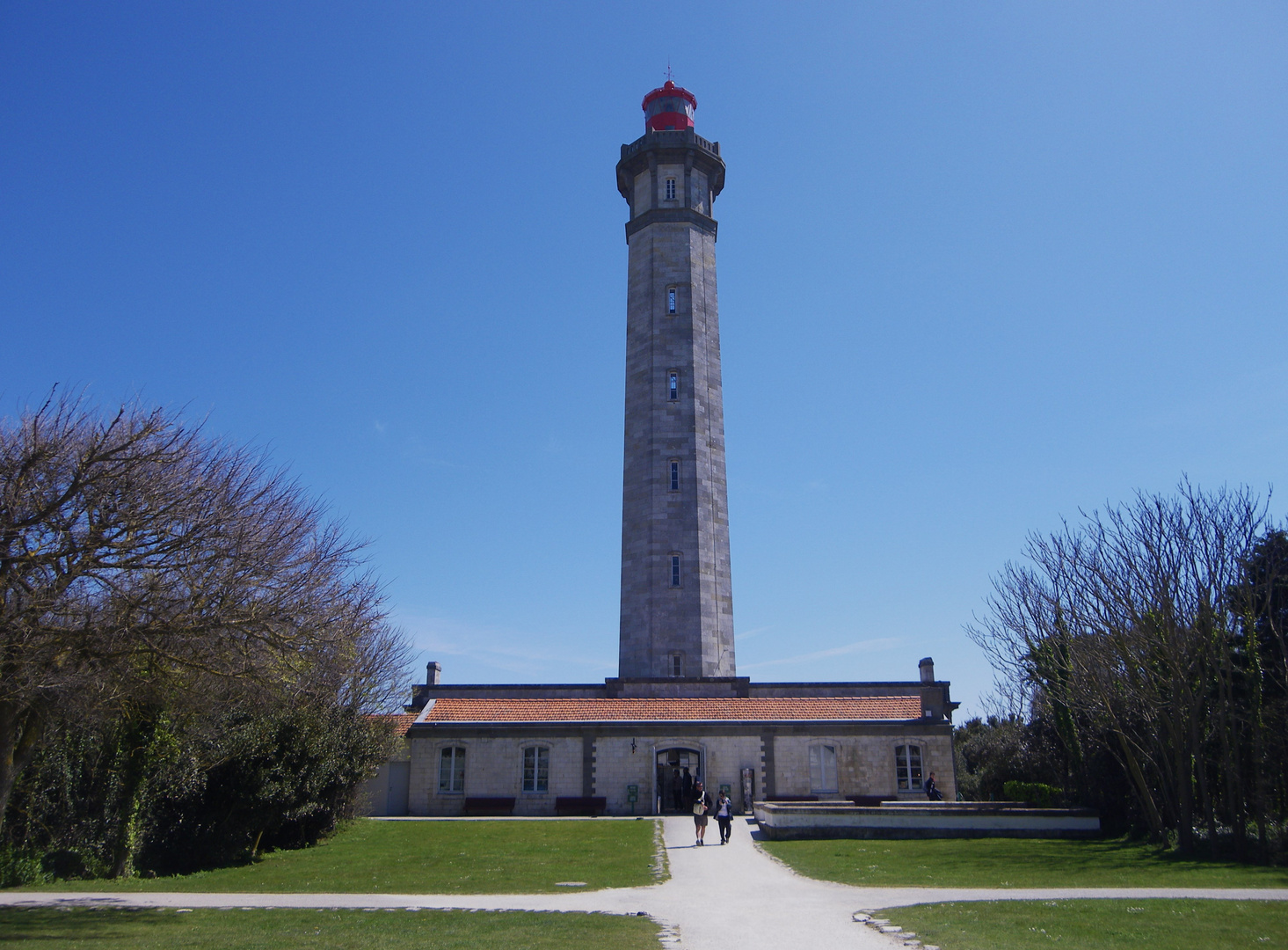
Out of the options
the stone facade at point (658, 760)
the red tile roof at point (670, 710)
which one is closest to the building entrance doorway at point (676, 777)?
the stone facade at point (658, 760)

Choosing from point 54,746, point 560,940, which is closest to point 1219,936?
point 560,940

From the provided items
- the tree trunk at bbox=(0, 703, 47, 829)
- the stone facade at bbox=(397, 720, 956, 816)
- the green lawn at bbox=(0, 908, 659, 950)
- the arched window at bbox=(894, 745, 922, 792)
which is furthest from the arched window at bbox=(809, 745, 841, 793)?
the tree trunk at bbox=(0, 703, 47, 829)

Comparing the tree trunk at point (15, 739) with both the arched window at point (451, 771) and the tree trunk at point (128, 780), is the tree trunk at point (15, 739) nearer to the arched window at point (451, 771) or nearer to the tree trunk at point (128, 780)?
the tree trunk at point (128, 780)

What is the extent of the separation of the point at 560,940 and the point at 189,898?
7393 millimetres

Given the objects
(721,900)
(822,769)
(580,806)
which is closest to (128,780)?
(721,900)

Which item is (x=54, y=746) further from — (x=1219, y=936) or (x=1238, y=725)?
(x=1238, y=725)

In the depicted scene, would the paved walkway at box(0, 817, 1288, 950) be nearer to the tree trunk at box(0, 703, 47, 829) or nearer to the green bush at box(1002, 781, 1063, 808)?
the tree trunk at box(0, 703, 47, 829)

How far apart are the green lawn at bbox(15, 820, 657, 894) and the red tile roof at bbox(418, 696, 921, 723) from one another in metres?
4.92

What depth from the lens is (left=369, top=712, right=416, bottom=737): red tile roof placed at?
27297mm

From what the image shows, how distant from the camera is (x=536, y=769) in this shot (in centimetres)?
2930

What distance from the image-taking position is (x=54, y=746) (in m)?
16.8

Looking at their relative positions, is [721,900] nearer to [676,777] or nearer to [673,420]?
[676,777]

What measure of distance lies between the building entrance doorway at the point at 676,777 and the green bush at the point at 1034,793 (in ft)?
33.4

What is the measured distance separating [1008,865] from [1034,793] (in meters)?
12.9
